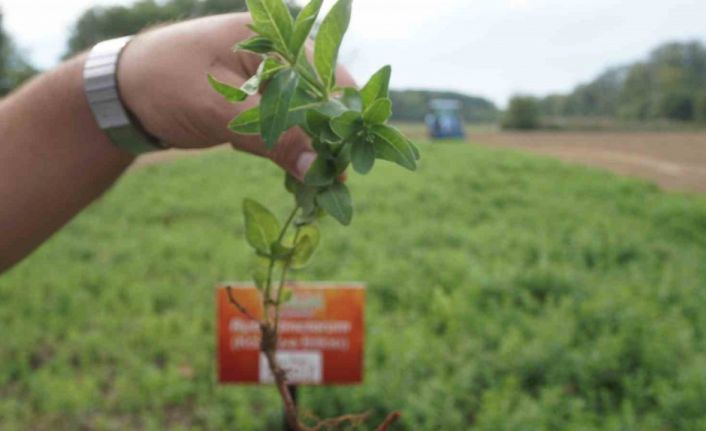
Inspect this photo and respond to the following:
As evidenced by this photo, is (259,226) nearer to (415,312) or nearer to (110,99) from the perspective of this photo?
(110,99)

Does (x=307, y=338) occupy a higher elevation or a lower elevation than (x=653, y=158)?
higher

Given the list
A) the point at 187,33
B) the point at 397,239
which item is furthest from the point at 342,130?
the point at 397,239

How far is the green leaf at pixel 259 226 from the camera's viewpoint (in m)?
0.54

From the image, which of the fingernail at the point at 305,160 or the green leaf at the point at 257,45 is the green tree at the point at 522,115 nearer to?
the fingernail at the point at 305,160

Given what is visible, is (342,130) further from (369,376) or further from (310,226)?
(369,376)

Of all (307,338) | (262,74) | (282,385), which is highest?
(262,74)

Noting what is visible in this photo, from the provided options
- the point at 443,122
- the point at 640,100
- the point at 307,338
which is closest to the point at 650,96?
the point at 640,100

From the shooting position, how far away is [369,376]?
102 inches

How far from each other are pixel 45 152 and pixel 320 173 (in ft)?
2.16

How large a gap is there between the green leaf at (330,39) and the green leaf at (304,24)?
14 mm

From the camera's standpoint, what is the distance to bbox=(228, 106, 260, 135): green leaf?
1.38ft

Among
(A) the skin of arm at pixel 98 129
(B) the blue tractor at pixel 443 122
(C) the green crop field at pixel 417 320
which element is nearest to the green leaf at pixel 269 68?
(A) the skin of arm at pixel 98 129

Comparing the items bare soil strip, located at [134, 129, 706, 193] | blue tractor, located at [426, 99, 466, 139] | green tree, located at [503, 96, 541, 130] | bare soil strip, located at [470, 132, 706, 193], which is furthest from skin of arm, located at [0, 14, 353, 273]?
green tree, located at [503, 96, 541, 130]

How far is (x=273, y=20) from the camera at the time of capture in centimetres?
39
